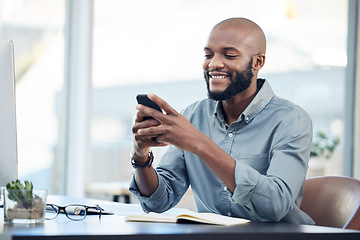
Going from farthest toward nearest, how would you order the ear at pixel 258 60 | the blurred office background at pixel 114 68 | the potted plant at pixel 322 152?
the potted plant at pixel 322 152 < the blurred office background at pixel 114 68 < the ear at pixel 258 60

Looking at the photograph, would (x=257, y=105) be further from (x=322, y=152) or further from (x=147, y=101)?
(x=322, y=152)

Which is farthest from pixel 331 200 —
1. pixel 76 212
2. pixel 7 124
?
pixel 7 124

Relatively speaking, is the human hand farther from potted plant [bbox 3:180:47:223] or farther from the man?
potted plant [bbox 3:180:47:223]

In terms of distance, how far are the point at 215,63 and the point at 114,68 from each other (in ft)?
9.03

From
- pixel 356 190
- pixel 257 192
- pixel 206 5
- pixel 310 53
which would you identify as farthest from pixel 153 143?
pixel 310 53

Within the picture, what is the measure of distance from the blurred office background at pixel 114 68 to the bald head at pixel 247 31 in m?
2.48

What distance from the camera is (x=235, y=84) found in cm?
184

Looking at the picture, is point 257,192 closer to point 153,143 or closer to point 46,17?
point 153,143

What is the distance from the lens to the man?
150 centimetres

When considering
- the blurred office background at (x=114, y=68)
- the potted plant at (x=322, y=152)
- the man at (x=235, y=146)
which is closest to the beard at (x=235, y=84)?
the man at (x=235, y=146)

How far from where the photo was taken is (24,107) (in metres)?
4.13

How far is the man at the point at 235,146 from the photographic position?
1498 millimetres

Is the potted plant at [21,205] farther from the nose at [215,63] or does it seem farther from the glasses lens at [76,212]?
the nose at [215,63]

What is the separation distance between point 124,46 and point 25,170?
122cm
